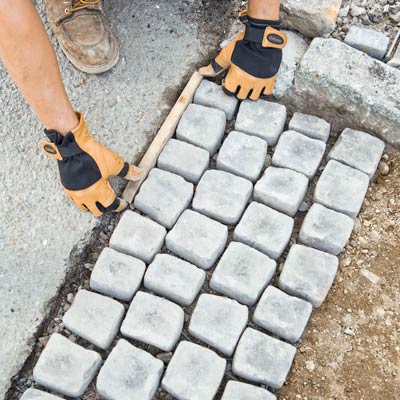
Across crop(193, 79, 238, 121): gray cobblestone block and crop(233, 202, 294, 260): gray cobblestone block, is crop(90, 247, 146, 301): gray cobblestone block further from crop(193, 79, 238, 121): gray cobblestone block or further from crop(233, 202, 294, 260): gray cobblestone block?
crop(193, 79, 238, 121): gray cobblestone block

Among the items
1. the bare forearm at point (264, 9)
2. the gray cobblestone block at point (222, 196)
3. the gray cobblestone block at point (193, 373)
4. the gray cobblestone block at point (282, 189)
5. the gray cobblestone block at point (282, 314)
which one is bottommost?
the gray cobblestone block at point (193, 373)

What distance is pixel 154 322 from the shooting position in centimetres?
240

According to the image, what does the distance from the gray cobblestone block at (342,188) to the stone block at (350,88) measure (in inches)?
11.3

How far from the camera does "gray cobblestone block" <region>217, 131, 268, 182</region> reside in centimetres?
274

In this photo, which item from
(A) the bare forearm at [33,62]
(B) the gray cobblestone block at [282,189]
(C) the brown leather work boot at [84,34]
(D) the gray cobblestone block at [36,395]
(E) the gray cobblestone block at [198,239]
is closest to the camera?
(A) the bare forearm at [33,62]

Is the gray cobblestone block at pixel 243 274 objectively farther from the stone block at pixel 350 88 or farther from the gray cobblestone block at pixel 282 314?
the stone block at pixel 350 88

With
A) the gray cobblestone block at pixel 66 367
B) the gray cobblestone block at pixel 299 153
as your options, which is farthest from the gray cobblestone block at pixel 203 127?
the gray cobblestone block at pixel 66 367

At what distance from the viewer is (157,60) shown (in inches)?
120

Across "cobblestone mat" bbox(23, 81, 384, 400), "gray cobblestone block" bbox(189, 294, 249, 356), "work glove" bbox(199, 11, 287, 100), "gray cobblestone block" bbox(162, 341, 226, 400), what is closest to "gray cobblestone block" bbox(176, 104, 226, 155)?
"cobblestone mat" bbox(23, 81, 384, 400)

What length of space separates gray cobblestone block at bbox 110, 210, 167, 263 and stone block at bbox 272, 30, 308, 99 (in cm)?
97

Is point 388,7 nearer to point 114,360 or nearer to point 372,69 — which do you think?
point 372,69

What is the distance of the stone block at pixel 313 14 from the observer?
2.96 meters

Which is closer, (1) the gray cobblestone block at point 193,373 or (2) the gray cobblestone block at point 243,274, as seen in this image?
(1) the gray cobblestone block at point 193,373

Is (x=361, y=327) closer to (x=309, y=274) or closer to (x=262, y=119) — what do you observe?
(x=309, y=274)
